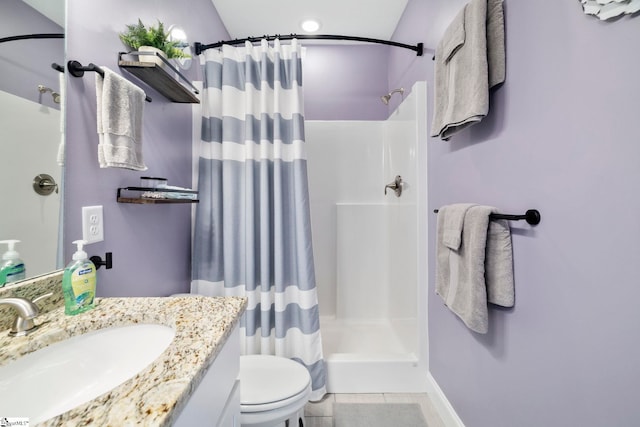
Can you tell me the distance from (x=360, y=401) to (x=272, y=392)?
0.75m

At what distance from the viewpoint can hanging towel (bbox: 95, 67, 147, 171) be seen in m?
0.84

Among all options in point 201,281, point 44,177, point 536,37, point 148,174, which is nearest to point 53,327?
point 44,177

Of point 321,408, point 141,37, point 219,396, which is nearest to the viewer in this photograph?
point 219,396

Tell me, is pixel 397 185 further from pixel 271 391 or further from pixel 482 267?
pixel 271 391

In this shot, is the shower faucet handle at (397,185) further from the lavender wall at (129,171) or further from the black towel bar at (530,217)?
the lavender wall at (129,171)

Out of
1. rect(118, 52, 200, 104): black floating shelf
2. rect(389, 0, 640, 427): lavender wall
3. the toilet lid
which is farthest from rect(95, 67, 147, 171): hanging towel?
rect(389, 0, 640, 427): lavender wall

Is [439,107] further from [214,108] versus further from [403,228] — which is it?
[214,108]

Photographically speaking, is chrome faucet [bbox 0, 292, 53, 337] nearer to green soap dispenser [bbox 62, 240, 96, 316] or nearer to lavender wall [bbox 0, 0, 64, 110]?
green soap dispenser [bbox 62, 240, 96, 316]

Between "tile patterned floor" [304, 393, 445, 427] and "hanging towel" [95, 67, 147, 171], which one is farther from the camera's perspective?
"tile patterned floor" [304, 393, 445, 427]

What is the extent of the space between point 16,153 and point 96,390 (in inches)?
23.6

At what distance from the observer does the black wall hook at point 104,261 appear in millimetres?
900

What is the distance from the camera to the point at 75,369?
60 cm

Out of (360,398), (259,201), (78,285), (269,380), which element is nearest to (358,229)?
(259,201)

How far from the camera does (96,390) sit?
1.94 feet
